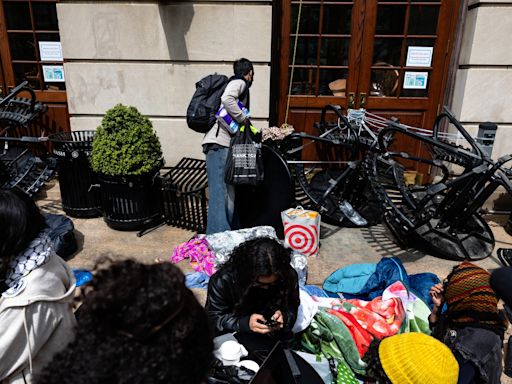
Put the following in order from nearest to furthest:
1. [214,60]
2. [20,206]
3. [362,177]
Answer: [20,206]
[362,177]
[214,60]

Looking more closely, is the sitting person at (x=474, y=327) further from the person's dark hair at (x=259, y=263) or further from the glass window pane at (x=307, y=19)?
the glass window pane at (x=307, y=19)

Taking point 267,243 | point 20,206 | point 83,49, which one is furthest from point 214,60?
point 20,206

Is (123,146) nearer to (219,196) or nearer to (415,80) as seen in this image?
(219,196)

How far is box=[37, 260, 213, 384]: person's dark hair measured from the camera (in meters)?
0.99

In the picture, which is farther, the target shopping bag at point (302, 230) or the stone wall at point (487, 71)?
the stone wall at point (487, 71)

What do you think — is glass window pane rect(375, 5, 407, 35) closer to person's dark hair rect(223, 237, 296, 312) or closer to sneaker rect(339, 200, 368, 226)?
sneaker rect(339, 200, 368, 226)

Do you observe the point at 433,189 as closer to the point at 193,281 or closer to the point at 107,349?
the point at 193,281

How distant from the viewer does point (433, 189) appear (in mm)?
4227

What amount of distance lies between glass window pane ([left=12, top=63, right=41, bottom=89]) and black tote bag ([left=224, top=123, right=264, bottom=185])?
13.4ft

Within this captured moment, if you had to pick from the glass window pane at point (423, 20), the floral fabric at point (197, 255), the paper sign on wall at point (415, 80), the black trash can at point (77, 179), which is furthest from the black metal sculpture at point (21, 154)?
the glass window pane at point (423, 20)

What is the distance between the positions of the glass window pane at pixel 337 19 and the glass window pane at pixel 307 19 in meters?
0.11

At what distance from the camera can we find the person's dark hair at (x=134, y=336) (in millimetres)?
991

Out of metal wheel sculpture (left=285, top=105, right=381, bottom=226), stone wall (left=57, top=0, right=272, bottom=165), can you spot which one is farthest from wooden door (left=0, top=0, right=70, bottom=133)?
metal wheel sculpture (left=285, top=105, right=381, bottom=226)

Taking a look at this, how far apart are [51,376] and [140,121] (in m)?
4.14
